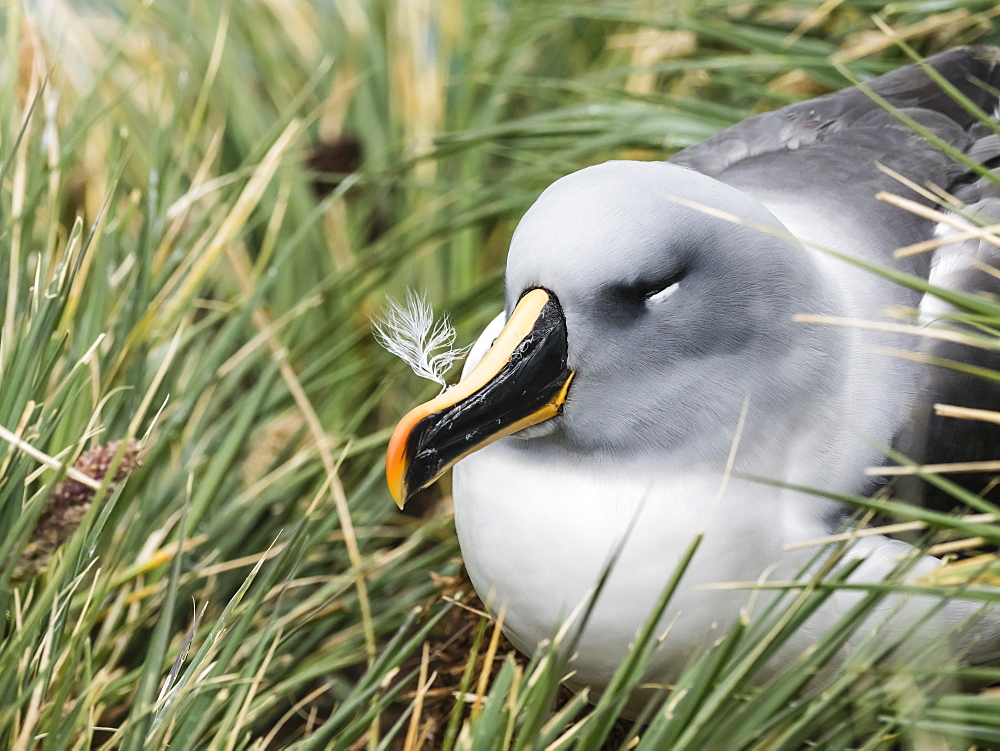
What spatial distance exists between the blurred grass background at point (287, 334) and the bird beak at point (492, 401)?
288 millimetres

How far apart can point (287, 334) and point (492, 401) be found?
1271 millimetres

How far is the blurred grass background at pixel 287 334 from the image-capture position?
1.77 metres

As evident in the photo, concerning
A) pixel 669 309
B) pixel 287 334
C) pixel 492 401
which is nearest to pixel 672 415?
pixel 669 309

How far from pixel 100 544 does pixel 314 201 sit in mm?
1749

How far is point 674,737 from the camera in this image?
60.5 inches

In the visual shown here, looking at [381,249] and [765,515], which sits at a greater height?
[381,249]

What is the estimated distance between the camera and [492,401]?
1705 millimetres

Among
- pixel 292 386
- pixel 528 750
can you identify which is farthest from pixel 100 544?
pixel 528 750

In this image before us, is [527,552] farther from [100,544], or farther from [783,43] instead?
[783,43]

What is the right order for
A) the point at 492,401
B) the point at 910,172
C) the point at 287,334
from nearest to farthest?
the point at 492,401 → the point at 910,172 → the point at 287,334

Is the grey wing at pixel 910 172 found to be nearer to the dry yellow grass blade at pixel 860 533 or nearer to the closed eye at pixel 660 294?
the dry yellow grass blade at pixel 860 533

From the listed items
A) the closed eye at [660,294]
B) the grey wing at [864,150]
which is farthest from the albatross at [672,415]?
the grey wing at [864,150]

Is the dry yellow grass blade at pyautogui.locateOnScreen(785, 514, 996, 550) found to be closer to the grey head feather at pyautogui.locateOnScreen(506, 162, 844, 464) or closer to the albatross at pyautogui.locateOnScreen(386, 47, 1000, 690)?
the albatross at pyautogui.locateOnScreen(386, 47, 1000, 690)

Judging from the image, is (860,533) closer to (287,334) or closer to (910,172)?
(910,172)
